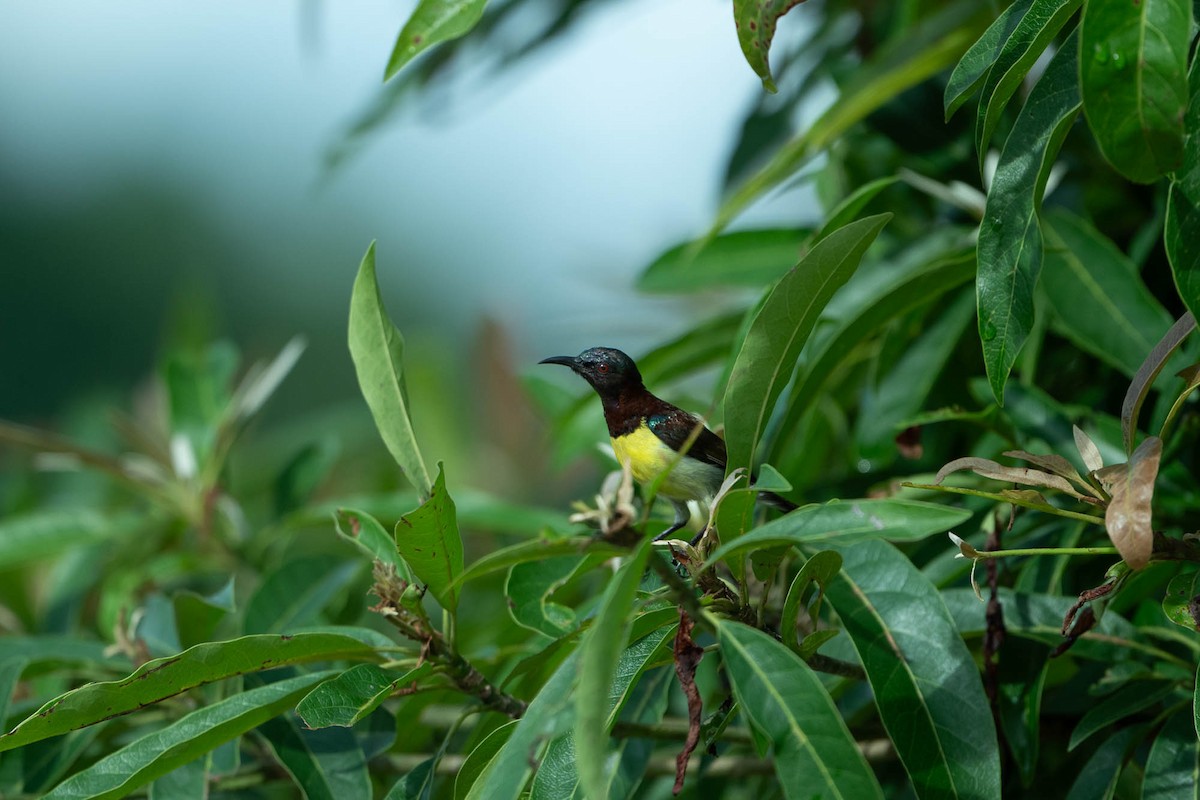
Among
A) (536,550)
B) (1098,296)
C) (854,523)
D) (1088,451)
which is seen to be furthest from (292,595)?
(1098,296)

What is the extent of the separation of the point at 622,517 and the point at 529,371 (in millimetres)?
1828

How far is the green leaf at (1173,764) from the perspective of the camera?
116 centimetres

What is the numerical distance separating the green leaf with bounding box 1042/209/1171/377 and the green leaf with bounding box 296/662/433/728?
1054mm

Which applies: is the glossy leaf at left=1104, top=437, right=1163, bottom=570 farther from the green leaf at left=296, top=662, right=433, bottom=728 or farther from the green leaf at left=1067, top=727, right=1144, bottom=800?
the green leaf at left=296, top=662, right=433, bottom=728

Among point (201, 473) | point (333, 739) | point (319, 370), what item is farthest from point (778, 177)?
point (319, 370)

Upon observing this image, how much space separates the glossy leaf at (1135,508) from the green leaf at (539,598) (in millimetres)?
593

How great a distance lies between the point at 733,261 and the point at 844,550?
92 cm

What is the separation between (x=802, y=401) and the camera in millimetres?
1513

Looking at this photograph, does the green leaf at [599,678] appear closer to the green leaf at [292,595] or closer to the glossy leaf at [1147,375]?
the glossy leaf at [1147,375]

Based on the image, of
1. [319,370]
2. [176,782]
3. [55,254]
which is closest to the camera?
[176,782]

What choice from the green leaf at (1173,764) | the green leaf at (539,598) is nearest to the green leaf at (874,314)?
the green leaf at (539,598)

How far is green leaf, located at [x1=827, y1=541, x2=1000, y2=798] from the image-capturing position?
107 cm

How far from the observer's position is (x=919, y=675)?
3.66 ft

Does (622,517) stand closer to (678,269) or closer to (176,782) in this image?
(176,782)
